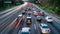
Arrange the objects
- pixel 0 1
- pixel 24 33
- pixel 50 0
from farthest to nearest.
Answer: pixel 0 1, pixel 50 0, pixel 24 33

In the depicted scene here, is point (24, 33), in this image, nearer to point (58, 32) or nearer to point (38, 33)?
point (38, 33)

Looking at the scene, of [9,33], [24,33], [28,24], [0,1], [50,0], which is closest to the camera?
[24,33]

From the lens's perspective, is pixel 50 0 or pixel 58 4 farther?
pixel 50 0

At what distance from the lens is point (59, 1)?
68625 millimetres

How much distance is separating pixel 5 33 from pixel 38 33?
24.1 ft

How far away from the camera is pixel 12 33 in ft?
113

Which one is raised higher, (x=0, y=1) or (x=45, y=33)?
(x=45, y=33)

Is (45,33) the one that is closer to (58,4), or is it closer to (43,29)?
(43,29)

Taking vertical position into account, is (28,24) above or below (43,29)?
below

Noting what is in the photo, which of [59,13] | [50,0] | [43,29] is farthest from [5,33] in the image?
[50,0]

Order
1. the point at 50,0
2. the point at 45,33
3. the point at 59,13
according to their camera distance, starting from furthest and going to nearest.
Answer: the point at 50,0 → the point at 59,13 → the point at 45,33

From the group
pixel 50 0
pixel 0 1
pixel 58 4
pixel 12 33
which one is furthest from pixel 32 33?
pixel 0 1

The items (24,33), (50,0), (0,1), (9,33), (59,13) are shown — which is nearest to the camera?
(24,33)

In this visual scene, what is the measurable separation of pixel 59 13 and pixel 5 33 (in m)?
36.9
